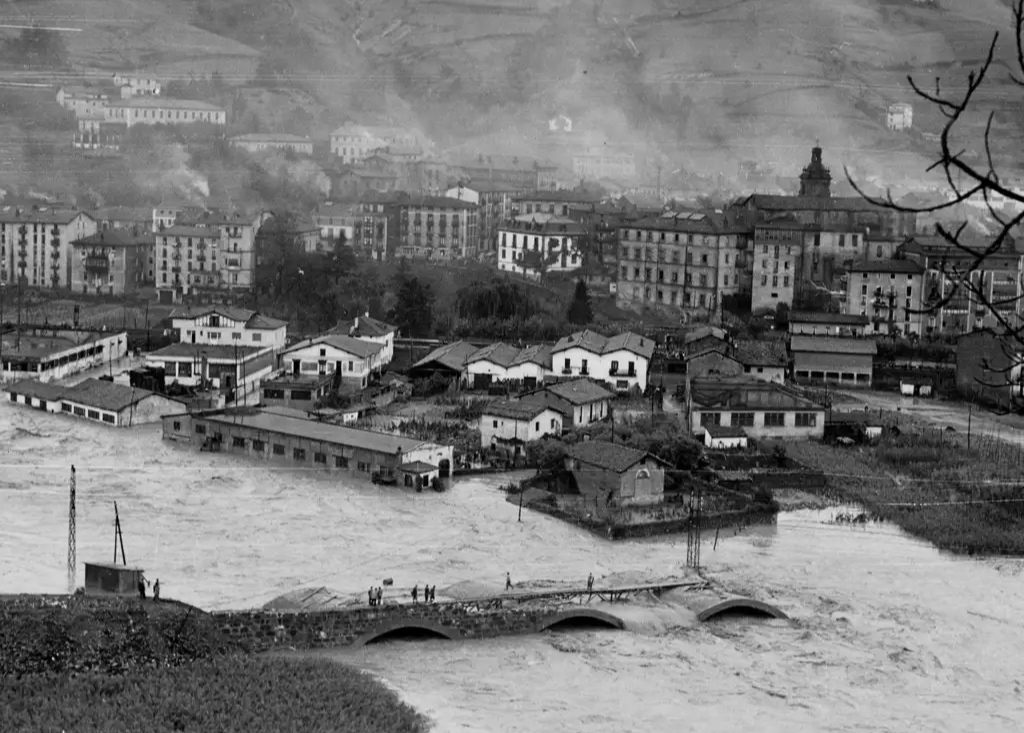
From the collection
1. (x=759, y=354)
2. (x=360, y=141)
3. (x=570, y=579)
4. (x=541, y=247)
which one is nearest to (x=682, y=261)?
(x=541, y=247)

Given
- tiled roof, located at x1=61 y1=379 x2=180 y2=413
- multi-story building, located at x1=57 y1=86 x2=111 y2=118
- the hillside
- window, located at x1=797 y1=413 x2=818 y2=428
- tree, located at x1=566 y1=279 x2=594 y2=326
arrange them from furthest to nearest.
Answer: the hillside < multi-story building, located at x1=57 y1=86 x2=111 y2=118 < tree, located at x1=566 y1=279 x2=594 y2=326 < window, located at x1=797 y1=413 x2=818 y2=428 < tiled roof, located at x1=61 y1=379 x2=180 y2=413

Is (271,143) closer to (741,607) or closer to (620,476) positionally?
(620,476)

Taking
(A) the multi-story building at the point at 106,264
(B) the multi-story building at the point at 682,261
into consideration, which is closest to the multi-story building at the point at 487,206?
(B) the multi-story building at the point at 682,261

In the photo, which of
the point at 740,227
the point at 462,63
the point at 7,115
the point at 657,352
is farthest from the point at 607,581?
the point at 462,63

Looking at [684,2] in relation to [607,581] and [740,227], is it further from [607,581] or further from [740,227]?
[607,581]

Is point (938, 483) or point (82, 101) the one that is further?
point (82, 101)

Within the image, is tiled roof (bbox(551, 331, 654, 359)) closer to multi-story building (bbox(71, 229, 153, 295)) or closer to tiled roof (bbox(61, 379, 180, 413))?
tiled roof (bbox(61, 379, 180, 413))

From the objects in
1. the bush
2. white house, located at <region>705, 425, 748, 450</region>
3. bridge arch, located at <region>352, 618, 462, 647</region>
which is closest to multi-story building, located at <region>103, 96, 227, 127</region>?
white house, located at <region>705, 425, 748, 450</region>
